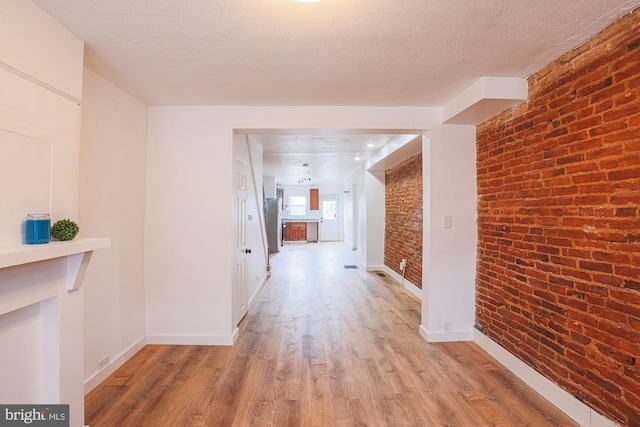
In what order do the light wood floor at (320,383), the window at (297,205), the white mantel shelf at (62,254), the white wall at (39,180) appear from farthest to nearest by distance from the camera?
the window at (297,205) → the light wood floor at (320,383) → the white wall at (39,180) → the white mantel shelf at (62,254)

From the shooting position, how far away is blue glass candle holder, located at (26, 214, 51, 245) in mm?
1339

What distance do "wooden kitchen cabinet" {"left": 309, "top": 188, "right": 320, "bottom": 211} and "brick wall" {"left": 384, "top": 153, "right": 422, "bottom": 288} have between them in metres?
5.82

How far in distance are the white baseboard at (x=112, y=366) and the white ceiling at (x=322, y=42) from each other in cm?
231

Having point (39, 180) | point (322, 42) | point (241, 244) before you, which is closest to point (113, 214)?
point (39, 180)

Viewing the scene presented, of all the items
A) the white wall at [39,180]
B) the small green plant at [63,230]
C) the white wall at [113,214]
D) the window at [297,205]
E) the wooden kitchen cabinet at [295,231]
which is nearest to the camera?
the white wall at [39,180]

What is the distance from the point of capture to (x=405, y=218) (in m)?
5.20

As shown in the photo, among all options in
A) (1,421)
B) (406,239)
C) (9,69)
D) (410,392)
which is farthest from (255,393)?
(406,239)

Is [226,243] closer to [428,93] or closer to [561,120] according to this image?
[428,93]

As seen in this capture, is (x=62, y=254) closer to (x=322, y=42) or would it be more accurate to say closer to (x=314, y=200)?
(x=322, y=42)

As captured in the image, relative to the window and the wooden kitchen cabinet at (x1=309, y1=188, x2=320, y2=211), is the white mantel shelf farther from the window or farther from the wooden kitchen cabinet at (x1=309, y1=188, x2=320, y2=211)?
the window

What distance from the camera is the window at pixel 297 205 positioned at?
1220cm

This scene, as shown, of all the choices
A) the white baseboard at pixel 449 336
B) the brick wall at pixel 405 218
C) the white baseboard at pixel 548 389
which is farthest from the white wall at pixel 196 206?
the white baseboard at pixel 548 389

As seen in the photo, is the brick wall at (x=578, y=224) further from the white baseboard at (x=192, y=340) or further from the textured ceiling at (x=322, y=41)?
the white baseboard at (x=192, y=340)

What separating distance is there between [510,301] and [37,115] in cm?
346
